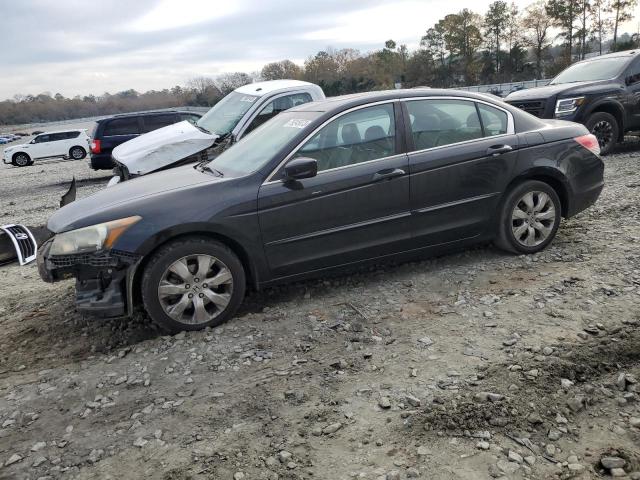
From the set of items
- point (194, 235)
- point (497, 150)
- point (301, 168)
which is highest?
point (301, 168)

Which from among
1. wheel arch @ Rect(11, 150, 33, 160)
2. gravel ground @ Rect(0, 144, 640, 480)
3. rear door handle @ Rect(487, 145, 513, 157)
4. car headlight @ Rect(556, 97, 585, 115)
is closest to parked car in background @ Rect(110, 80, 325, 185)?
gravel ground @ Rect(0, 144, 640, 480)

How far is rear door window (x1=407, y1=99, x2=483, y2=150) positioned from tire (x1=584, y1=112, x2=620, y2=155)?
5888 millimetres

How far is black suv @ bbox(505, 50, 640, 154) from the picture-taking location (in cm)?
970

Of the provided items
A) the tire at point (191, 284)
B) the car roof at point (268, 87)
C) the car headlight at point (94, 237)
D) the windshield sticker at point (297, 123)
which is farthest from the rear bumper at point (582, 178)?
the car roof at point (268, 87)

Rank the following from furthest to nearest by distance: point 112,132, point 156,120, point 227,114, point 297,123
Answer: point 156,120 → point 112,132 → point 227,114 → point 297,123

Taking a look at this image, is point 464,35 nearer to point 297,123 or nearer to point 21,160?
point 21,160

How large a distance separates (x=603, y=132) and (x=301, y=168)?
26.6ft

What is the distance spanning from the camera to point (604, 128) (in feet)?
32.8

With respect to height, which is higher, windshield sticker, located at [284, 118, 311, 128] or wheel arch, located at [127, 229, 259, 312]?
windshield sticker, located at [284, 118, 311, 128]

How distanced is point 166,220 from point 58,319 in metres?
1.60

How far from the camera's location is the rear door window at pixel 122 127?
14820mm

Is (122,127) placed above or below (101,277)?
above

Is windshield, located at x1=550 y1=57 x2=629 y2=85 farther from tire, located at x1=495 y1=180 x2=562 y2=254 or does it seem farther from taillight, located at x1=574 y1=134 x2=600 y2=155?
tire, located at x1=495 y1=180 x2=562 y2=254

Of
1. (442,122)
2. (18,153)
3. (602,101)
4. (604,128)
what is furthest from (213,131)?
(18,153)
